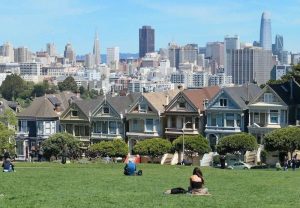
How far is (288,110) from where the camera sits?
64.3 m

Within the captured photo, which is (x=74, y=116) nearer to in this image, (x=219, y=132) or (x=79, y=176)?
(x=219, y=132)

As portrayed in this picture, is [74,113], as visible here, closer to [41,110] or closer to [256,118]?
[41,110]

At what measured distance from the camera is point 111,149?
66.4 m

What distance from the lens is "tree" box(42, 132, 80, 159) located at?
223 ft

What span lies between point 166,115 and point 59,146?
385 inches

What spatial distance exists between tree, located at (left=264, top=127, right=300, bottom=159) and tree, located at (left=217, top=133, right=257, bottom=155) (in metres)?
3.39

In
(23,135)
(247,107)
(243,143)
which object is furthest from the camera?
(23,135)

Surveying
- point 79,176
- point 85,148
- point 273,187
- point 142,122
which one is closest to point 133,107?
point 142,122

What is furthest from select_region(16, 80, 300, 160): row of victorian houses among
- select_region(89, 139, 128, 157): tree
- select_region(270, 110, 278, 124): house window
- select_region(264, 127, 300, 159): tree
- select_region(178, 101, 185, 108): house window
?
select_region(264, 127, 300, 159): tree

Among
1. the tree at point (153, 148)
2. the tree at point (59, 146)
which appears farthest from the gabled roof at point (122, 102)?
the tree at point (153, 148)

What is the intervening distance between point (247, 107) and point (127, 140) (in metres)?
→ 11.9

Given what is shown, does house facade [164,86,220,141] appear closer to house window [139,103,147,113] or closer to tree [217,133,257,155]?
house window [139,103,147,113]

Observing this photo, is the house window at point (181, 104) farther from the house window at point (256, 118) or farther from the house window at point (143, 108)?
the house window at point (256, 118)

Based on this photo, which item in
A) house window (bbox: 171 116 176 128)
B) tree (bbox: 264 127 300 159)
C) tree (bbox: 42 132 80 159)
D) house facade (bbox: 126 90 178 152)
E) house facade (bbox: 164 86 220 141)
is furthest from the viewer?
house facade (bbox: 126 90 178 152)
